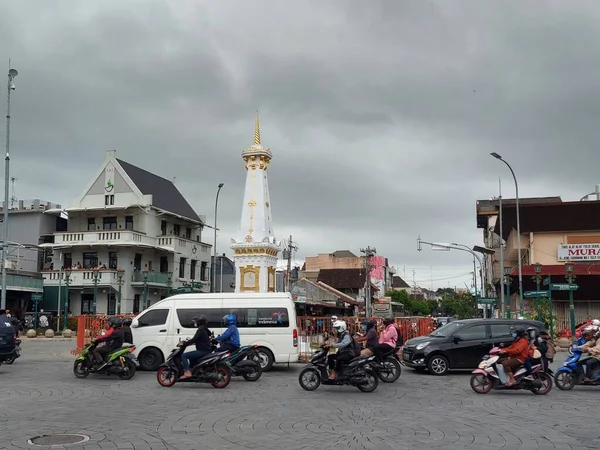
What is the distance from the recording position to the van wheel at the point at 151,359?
1789 centimetres

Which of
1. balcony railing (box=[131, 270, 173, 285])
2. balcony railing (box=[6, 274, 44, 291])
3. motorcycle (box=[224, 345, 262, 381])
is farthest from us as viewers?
balcony railing (box=[131, 270, 173, 285])

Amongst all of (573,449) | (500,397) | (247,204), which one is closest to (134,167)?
(247,204)

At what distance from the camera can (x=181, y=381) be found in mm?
13922

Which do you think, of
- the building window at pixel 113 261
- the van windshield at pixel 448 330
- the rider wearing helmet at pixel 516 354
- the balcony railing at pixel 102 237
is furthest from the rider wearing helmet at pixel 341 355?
the building window at pixel 113 261

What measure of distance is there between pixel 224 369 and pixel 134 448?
20.1 ft

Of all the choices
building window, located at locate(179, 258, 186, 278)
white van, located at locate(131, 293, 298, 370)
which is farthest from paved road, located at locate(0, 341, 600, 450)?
building window, located at locate(179, 258, 186, 278)

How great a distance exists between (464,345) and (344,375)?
5.03 metres

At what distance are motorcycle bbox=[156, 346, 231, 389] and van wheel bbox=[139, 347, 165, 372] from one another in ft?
12.6

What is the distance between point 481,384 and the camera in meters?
13.4

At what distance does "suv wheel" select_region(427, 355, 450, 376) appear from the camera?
56.0 ft

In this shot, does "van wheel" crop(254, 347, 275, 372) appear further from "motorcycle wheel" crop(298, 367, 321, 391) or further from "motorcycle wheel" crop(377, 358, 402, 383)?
"motorcycle wheel" crop(298, 367, 321, 391)

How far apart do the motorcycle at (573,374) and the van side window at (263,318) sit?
291 inches

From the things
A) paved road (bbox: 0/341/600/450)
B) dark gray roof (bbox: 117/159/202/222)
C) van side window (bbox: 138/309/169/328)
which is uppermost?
dark gray roof (bbox: 117/159/202/222)

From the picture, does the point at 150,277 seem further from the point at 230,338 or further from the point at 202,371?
the point at 202,371
